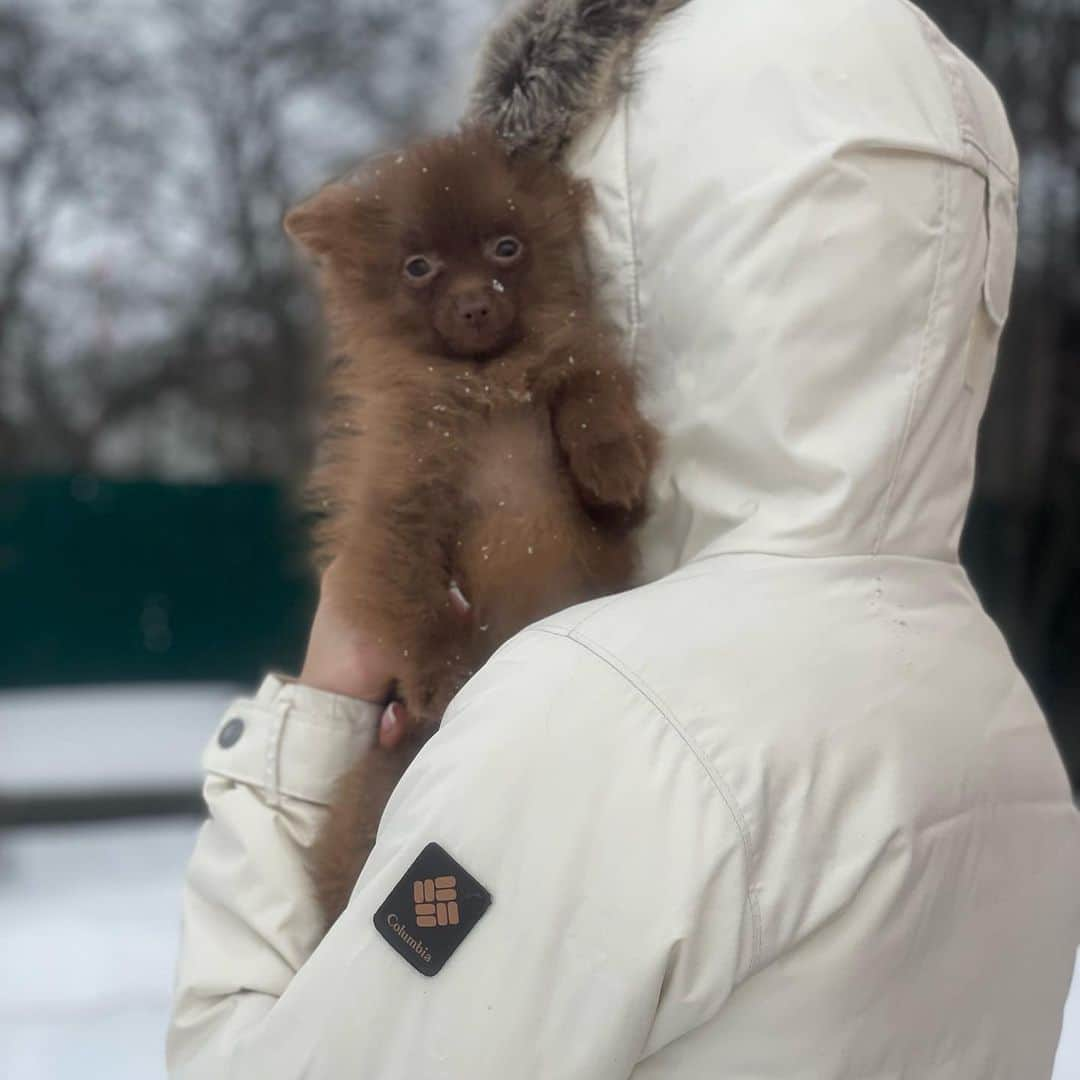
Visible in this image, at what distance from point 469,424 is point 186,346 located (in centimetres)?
450

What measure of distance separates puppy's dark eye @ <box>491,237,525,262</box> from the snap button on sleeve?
0.52 m

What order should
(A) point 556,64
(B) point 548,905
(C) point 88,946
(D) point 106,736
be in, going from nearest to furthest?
1. (B) point 548,905
2. (A) point 556,64
3. (C) point 88,946
4. (D) point 106,736

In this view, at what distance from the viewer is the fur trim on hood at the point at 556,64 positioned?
44.3 inches

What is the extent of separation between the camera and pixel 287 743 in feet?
4.00

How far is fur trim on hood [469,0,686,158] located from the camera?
112cm

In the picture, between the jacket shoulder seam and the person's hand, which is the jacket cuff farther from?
the jacket shoulder seam

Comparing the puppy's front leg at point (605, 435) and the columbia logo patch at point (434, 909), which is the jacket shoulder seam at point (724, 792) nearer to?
the columbia logo patch at point (434, 909)

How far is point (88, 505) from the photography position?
213 inches

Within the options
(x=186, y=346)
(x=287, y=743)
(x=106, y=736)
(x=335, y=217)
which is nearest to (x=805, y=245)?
(x=335, y=217)

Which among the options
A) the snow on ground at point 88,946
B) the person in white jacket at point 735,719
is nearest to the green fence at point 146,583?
the snow on ground at point 88,946

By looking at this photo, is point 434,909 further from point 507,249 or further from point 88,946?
point 88,946

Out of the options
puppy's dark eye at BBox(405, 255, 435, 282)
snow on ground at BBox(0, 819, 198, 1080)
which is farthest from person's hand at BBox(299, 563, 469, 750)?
snow on ground at BBox(0, 819, 198, 1080)

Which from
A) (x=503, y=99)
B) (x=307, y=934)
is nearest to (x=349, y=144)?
(x=503, y=99)

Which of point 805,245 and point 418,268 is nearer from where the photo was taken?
point 805,245
